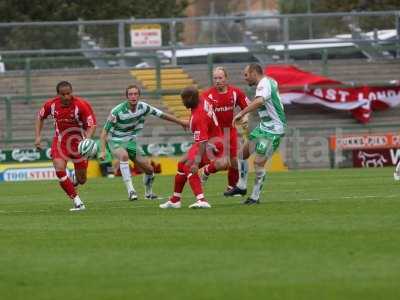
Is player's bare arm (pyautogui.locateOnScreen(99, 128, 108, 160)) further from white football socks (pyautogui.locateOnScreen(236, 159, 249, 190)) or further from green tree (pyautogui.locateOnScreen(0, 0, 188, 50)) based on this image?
green tree (pyautogui.locateOnScreen(0, 0, 188, 50))

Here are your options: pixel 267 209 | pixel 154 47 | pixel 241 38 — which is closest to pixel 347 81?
pixel 241 38

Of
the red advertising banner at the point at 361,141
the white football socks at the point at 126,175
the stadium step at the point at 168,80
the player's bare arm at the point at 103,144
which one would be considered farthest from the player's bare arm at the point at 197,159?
the stadium step at the point at 168,80

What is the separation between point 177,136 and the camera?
36531 millimetres

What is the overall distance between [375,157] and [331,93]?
14.5 feet

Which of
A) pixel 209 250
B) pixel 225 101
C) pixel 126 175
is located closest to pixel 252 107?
pixel 225 101

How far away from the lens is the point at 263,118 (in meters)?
18.2

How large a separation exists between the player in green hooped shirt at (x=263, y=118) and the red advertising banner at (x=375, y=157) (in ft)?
59.9

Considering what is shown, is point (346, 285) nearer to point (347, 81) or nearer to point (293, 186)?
point (293, 186)

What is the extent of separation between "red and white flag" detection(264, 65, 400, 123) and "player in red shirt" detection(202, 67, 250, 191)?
18.1 meters

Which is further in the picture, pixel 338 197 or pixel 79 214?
pixel 338 197

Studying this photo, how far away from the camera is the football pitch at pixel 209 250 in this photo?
10.1 metres

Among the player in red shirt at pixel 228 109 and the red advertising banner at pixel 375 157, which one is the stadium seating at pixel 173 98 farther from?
the player in red shirt at pixel 228 109

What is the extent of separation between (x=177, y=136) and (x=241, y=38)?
551 cm

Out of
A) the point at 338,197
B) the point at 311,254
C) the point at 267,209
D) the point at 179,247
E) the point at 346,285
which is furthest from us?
the point at 338,197
